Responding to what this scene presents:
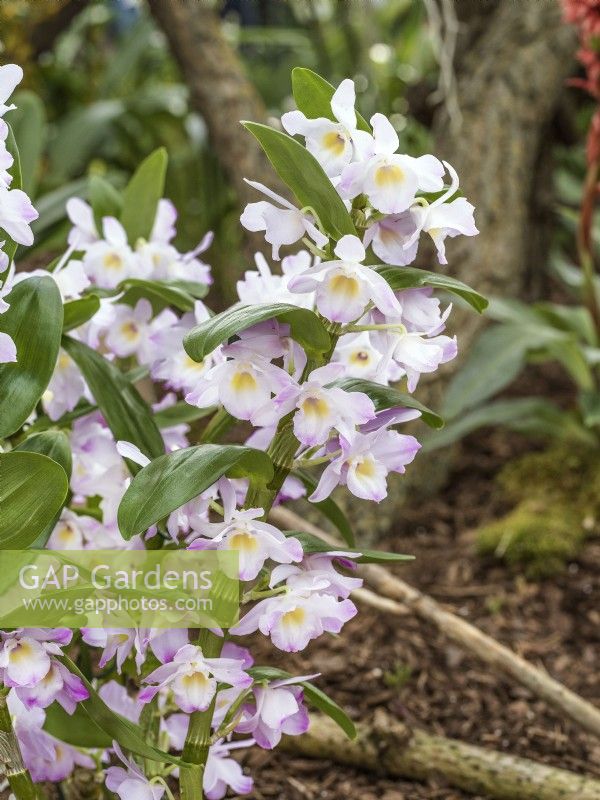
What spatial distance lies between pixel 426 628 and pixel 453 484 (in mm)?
659

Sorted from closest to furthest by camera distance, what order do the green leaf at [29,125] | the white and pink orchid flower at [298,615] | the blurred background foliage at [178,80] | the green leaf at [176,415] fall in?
1. the white and pink orchid flower at [298,615]
2. the green leaf at [176,415]
3. the green leaf at [29,125]
4. the blurred background foliage at [178,80]

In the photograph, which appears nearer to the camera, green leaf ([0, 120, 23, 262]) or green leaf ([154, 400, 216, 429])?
green leaf ([0, 120, 23, 262])

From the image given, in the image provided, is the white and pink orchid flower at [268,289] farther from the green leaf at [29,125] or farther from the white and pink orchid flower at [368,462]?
the green leaf at [29,125]

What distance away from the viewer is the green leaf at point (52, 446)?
98 centimetres

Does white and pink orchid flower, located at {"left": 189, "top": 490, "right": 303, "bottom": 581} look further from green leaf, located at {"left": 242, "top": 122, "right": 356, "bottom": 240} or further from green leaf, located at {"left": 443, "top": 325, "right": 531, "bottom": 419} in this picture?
green leaf, located at {"left": 443, "top": 325, "right": 531, "bottom": 419}

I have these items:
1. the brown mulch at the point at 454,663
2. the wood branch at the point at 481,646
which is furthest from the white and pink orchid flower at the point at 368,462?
the brown mulch at the point at 454,663

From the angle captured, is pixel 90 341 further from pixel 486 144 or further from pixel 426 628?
pixel 486 144

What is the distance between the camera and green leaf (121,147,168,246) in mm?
1313

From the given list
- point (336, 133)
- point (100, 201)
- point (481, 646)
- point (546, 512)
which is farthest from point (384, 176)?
point (546, 512)

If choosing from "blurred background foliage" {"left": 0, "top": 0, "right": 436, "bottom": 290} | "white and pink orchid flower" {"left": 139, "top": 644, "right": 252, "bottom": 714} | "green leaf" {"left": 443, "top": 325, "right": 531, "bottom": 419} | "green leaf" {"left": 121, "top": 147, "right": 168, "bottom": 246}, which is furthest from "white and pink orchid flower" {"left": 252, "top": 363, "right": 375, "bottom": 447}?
"blurred background foliage" {"left": 0, "top": 0, "right": 436, "bottom": 290}

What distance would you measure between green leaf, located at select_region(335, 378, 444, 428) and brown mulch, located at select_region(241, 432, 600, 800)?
29.4 inches

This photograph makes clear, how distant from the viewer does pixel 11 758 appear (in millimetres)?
945

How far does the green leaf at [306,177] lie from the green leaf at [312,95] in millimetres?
77

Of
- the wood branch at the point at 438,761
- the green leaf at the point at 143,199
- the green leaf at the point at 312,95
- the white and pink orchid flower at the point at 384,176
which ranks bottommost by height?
the wood branch at the point at 438,761
